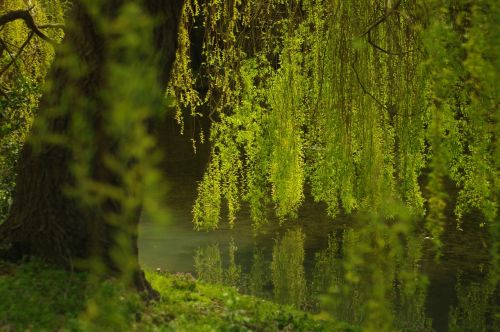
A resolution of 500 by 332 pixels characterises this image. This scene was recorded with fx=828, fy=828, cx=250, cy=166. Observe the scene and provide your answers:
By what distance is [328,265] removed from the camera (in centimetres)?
964

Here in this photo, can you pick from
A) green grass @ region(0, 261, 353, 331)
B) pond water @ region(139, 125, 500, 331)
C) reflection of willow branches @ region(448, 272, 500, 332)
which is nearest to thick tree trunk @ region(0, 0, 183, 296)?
green grass @ region(0, 261, 353, 331)

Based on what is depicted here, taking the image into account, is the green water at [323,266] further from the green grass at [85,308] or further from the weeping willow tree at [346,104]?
the green grass at [85,308]

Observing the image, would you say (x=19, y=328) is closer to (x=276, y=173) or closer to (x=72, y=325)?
(x=72, y=325)

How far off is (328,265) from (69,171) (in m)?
5.88

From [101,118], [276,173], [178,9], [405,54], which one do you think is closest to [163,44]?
[178,9]

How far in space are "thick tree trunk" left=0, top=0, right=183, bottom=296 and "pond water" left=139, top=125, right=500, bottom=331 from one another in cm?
268

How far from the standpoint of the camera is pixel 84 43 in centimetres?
420

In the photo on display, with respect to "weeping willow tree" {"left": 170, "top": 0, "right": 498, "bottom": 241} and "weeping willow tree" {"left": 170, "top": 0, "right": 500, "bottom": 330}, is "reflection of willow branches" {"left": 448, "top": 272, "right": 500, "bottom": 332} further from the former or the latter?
"weeping willow tree" {"left": 170, "top": 0, "right": 498, "bottom": 241}

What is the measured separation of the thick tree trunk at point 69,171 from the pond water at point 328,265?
8.80 feet

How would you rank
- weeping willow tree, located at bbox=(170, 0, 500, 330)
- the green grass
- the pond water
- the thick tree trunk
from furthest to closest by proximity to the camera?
the pond water
weeping willow tree, located at bbox=(170, 0, 500, 330)
the thick tree trunk
the green grass

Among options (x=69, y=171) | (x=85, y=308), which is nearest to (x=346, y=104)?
(x=69, y=171)

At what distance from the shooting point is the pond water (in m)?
7.79

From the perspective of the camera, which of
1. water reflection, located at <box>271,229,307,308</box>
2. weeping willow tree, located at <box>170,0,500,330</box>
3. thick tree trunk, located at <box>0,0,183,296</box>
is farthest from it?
water reflection, located at <box>271,229,307,308</box>

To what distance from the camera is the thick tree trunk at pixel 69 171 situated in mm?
4121
